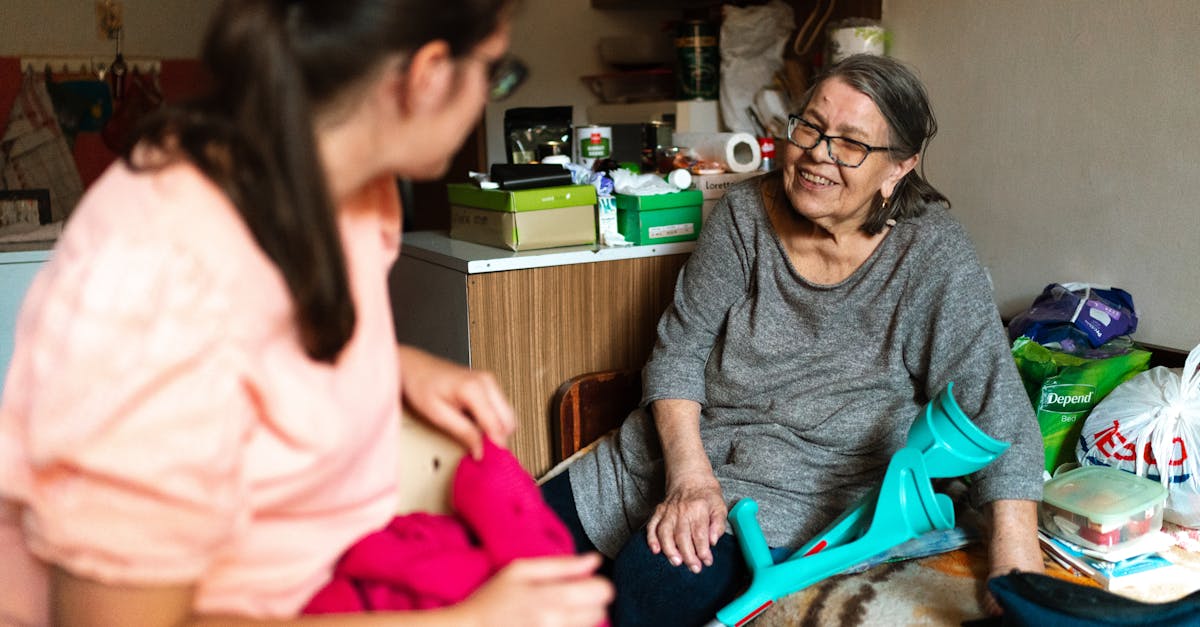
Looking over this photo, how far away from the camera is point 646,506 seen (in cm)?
164

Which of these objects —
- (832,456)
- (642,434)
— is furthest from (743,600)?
(642,434)

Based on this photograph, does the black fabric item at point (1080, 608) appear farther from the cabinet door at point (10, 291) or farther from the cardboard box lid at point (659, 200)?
the cabinet door at point (10, 291)

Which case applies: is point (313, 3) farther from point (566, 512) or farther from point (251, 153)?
point (566, 512)

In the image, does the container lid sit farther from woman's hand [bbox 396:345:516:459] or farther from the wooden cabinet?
woman's hand [bbox 396:345:516:459]

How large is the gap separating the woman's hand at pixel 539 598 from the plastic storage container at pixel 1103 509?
3.27 ft

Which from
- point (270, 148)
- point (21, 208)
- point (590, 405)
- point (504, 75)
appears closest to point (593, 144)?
point (590, 405)

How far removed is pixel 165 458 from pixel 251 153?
17 centimetres

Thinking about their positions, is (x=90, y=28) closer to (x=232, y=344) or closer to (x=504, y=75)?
(x=504, y=75)

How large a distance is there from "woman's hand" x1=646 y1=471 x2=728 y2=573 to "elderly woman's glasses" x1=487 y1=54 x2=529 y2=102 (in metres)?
0.84

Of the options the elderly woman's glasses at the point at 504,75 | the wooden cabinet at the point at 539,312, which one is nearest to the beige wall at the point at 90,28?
the wooden cabinet at the point at 539,312

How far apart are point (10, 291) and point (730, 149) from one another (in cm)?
157

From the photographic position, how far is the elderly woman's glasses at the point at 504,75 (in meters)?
0.67

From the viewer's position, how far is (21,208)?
2.39 metres

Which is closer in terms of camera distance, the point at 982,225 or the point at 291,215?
the point at 291,215
